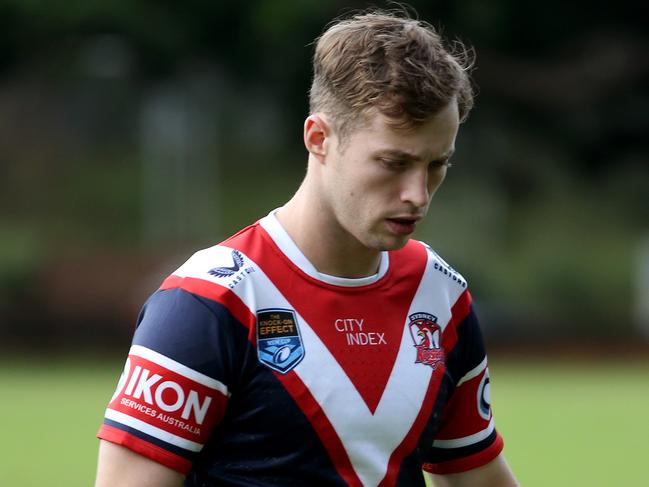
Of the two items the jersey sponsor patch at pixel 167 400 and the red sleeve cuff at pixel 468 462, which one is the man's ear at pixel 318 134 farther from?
the red sleeve cuff at pixel 468 462

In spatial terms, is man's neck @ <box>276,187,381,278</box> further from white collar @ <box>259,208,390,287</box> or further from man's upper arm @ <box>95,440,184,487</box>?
man's upper arm @ <box>95,440,184,487</box>

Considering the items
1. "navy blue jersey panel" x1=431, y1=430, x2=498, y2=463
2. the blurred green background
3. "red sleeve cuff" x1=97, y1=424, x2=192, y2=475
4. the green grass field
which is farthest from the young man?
the blurred green background

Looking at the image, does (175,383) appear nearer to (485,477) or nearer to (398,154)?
(398,154)

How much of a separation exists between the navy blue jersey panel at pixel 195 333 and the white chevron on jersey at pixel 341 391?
73 mm

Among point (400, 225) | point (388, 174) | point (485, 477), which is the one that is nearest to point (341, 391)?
point (400, 225)

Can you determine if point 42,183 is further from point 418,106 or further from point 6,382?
point 418,106

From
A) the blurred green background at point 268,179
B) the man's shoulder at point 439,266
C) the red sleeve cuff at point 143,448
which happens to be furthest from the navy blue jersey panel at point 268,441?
the blurred green background at point 268,179

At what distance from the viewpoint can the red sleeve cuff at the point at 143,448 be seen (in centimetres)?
310

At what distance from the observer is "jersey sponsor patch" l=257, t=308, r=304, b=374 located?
3.20 metres

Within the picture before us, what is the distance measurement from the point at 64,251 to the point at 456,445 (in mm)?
31724

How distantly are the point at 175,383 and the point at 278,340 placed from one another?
27cm

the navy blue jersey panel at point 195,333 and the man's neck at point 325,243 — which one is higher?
the man's neck at point 325,243

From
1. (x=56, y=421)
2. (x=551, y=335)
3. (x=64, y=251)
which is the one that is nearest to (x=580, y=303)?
(x=551, y=335)

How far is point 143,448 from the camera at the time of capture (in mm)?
3102
